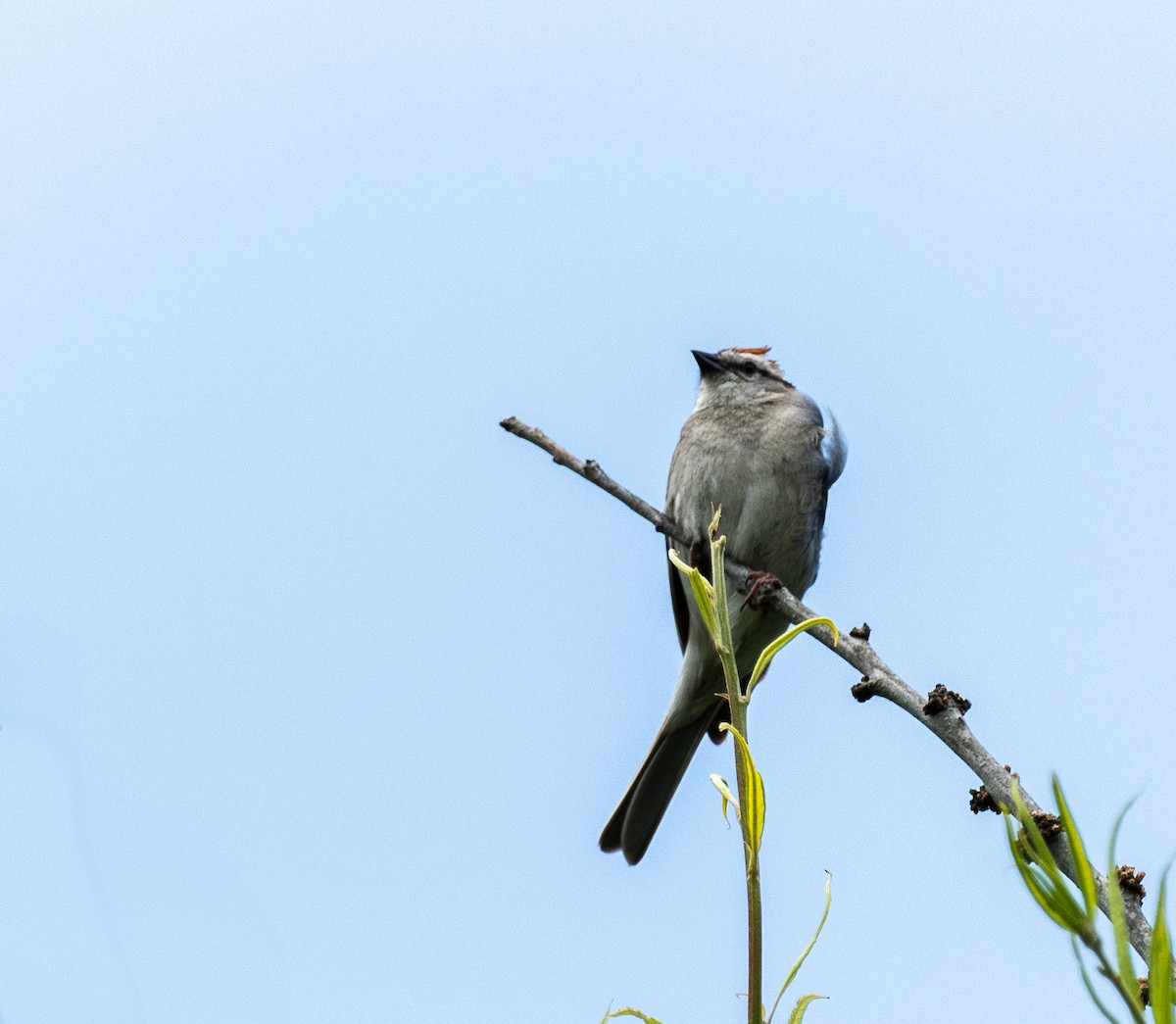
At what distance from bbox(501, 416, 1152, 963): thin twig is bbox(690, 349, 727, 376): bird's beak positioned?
3.82 m

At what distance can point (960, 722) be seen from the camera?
2193mm

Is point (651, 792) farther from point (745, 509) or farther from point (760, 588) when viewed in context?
point (760, 588)

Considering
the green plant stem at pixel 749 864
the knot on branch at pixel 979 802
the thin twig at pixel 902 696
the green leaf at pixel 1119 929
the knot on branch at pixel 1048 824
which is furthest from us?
the knot on branch at pixel 979 802

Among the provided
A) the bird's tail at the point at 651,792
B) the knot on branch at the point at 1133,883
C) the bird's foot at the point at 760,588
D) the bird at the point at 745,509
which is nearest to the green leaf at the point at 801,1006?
the knot on branch at the point at 1133,883

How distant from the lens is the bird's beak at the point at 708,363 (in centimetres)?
A: 812

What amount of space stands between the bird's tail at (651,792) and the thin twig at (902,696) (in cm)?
233

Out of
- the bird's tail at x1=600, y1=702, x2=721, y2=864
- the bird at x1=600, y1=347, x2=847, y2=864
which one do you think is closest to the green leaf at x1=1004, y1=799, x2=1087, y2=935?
the bird's tail at x1=600, y1=702, x2=721, y2=864

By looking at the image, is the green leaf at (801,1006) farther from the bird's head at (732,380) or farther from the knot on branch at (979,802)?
the bird's head at (732,380)

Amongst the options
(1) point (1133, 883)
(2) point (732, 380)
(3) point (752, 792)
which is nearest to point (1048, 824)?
(1) point (1133, 883)

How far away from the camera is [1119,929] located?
0.94m

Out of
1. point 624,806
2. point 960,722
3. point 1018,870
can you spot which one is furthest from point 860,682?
point 624,806

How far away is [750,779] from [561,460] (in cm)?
277

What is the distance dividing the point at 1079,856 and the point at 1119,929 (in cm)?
7

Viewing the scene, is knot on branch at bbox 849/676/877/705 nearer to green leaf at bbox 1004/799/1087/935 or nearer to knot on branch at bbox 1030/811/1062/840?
knot on branch at bbox 1030/811/1062/840
